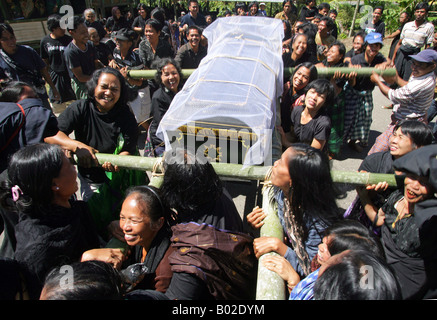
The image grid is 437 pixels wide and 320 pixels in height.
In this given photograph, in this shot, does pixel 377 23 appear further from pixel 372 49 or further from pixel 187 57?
pixel 187 57

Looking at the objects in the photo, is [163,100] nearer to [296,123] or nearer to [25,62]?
[296,123]

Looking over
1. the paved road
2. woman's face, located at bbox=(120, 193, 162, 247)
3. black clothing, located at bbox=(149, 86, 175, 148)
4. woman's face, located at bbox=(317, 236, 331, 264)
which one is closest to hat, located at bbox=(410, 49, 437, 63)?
the paved road

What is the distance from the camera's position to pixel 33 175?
1387 millimetres

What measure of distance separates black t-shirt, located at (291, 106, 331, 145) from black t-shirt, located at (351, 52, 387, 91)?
3.69 feet

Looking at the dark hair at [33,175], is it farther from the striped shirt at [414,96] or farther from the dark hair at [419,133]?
the striped shirt at [414,96]

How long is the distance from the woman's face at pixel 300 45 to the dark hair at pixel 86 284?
12.0ft

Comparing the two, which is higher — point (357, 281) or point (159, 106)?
point (357, 281)

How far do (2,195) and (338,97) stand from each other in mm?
3762

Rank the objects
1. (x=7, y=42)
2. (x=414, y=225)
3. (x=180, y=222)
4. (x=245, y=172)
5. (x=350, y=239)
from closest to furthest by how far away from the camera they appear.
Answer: (x=350, y=239) → (x=414, y=225) → (x=180, y=222) → (x=245, y=172) → (x=7, y=42)

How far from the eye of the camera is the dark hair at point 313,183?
163 cm

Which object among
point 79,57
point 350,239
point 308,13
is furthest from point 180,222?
point 308,13

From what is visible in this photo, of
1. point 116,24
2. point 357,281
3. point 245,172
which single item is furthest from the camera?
point 116,24

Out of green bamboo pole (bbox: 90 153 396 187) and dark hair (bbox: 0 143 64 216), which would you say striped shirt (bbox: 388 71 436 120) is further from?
dark hair (bbox: 0 143 64 216)

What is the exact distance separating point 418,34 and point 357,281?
521cm
